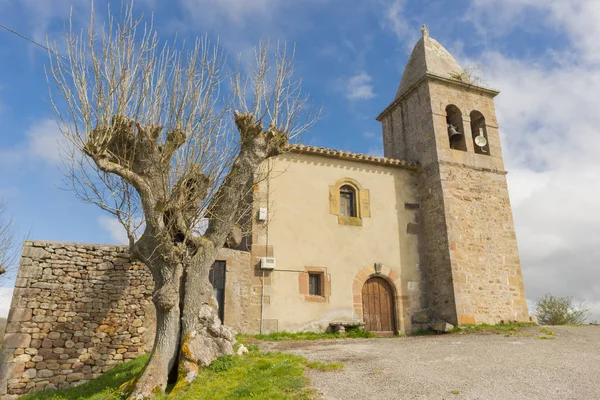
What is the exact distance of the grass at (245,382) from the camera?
578cm

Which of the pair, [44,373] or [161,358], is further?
[44,373]

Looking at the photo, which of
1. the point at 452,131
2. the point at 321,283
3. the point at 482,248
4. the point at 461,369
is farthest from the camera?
the point at 452,131

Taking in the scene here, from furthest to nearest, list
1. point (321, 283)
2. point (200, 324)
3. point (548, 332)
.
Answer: point (321, 283) → point (548, 332) → point (200, 324)

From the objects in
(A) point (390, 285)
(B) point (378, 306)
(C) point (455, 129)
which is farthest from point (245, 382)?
(C) point (455, 129)

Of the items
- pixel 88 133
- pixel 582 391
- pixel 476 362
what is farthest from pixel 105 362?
pixel 582 391

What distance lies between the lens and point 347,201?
44.8ft

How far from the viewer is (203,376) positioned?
6.86m

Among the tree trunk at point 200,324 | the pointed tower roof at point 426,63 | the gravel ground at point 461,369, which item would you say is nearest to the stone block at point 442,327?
the gravel ground at point 461,369

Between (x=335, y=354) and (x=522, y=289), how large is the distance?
27.5ft

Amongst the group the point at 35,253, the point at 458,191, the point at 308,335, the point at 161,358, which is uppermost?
the point at 458,191

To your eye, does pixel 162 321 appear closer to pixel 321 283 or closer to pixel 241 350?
pixel 241 350

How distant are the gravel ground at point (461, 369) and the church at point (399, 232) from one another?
2798mm

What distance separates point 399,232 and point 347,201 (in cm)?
196

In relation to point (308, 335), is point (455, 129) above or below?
above
